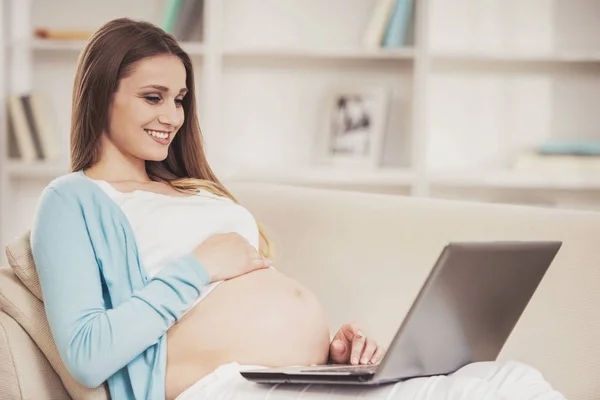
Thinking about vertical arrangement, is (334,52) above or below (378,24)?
below

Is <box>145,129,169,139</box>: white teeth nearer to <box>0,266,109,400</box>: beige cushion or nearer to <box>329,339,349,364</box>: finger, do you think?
→ <box>0,266,109,400</box>: beige cushion

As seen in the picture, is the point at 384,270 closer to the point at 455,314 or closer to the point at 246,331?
the point at 246,331

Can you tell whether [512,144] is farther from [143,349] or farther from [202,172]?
[143,349]

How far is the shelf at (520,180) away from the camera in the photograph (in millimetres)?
3119

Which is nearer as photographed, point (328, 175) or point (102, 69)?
point (102, 69)

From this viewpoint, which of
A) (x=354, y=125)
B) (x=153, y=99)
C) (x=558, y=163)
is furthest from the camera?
(x=354, y=125)

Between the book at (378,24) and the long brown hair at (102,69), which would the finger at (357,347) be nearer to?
the long brown hair at (102,69)

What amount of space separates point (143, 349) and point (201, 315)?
12 cm

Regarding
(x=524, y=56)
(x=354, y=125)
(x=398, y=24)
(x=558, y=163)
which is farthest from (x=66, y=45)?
(x=558, y=163)

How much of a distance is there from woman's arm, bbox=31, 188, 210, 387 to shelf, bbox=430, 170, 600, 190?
1.98 metres

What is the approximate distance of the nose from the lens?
58.3 inches

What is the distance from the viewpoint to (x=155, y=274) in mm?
1395

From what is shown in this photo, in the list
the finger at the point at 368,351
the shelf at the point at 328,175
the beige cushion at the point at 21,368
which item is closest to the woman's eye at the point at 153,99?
the beige cushion at the point at 21,368

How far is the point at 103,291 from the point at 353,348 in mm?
395
